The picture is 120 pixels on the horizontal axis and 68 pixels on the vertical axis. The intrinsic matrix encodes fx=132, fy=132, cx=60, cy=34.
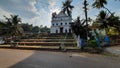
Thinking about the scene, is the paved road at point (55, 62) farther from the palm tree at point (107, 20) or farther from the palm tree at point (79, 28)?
the palm tree at point (107, 20)

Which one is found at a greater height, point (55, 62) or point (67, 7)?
point (67, 7)

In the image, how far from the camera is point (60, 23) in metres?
41.3

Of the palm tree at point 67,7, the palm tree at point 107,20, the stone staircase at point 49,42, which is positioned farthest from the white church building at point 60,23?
the stone staircase at point 49,42

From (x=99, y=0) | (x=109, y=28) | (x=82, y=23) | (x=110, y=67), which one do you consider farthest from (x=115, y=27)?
(x=110, y=67)

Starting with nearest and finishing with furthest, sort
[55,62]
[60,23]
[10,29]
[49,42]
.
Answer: [55,62]
[49,42]
[10,29]
[60,23]

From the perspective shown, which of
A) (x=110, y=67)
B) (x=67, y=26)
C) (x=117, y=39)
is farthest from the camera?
(x=67, y=26)

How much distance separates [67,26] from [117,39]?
22.6 m

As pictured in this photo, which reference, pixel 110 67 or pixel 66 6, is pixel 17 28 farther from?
pixel 110 67

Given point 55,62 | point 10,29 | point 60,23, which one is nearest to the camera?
point 55,62

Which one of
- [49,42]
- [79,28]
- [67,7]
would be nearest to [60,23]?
[67,7]

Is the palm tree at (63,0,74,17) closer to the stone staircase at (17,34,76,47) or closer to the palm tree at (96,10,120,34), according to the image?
the palm tree at (96,10,120,34)

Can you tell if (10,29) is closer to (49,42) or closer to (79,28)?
(49,42)

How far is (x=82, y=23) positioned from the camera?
72.5ft

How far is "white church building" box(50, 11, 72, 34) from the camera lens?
40.7 meters
